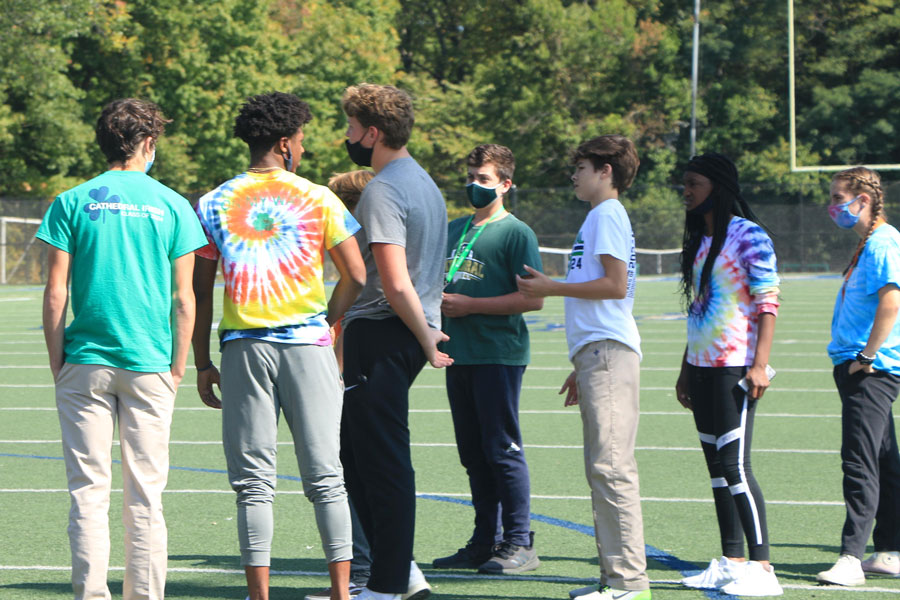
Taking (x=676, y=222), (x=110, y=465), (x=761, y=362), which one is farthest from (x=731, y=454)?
(x=676, y=222)

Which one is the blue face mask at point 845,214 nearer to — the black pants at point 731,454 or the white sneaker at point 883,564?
the black pants at point 731,454

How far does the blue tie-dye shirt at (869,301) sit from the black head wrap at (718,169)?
778 mm

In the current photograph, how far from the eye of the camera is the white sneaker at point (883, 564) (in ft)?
18.2

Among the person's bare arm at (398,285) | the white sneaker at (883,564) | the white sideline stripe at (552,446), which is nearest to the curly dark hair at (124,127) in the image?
the person's bare arm at (398,285)

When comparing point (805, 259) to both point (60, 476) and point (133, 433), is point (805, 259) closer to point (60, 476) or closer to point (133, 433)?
point (60, 476)

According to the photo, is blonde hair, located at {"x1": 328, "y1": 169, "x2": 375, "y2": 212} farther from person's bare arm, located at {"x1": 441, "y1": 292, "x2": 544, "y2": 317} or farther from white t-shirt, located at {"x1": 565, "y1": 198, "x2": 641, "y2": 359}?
white t-shirt, located at {"x1": 565, "y1": 198, "x2": 641, "y2": 359}

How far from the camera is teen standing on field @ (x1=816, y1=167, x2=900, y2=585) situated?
5.49 metres

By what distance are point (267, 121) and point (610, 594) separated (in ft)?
7.53

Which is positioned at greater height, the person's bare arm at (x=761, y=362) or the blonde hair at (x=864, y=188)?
the blonde hair at (x=864, y=188)

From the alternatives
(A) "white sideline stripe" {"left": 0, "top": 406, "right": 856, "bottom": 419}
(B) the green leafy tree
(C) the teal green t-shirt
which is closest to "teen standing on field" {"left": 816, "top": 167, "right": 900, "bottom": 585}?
(C) the teal green t-shirt

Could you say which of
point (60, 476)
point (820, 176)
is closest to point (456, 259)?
point (60, 476)

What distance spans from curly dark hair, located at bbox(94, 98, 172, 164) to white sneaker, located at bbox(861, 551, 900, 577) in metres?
3.73

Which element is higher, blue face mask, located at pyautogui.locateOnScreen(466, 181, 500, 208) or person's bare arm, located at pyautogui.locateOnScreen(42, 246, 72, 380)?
blue face mask, located at pyautogui.locateOnScreen(466, 181, 500, 208)

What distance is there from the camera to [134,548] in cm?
439
